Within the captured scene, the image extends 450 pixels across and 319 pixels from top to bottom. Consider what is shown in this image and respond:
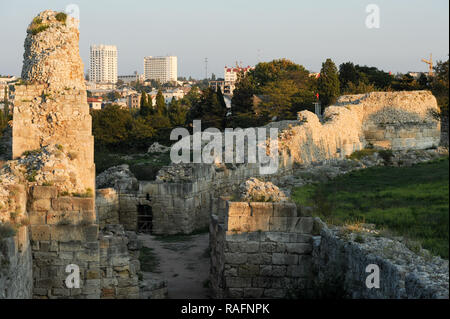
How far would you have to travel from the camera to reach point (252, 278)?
8.86 metres

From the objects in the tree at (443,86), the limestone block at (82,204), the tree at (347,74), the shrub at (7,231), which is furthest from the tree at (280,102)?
the shrub at (7,231)

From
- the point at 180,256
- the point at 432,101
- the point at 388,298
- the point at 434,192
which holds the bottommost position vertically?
the point at 180,256

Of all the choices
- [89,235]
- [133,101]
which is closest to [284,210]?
[89,235]

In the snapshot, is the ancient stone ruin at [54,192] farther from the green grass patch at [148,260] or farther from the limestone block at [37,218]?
the green grass patch at [148,260]

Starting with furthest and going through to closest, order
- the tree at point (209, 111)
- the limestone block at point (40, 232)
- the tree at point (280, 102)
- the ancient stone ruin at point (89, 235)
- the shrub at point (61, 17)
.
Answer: the tree at point (209, 111)
the tree at point (280, 102)
the shrub at point (61, 17)
the limestone block at point (40, 232)
the ancient stone ruin at point (89, 235)

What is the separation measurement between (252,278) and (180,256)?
440 centimetres

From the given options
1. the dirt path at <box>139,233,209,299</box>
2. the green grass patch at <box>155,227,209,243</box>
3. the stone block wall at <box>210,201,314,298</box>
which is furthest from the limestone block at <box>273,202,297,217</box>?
the green grass patch at <box>155,227,209,243</box>

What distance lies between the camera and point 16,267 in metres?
6.66

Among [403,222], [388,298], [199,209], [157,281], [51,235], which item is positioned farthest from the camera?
[199,209]

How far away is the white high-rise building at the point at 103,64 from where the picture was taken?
6442 inches

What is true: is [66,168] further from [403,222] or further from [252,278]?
[403,222]

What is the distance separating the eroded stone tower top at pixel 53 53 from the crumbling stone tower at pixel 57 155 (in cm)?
2

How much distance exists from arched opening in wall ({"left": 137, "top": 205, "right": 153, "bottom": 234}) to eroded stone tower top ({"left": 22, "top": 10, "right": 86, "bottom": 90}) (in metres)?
6.14
